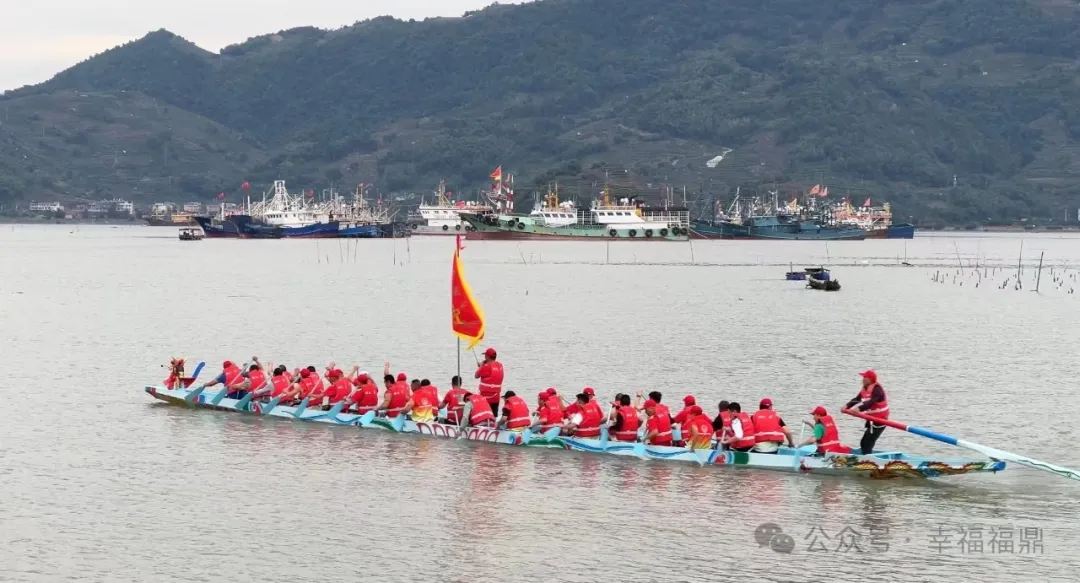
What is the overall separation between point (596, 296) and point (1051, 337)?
133 ft

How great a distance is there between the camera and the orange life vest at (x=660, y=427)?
138 feet

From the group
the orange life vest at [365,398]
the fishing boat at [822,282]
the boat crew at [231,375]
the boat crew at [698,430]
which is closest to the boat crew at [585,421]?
the boat crew at [698,430]

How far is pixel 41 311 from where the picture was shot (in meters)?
100

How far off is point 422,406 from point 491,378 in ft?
7.69

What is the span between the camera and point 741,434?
4106 cm

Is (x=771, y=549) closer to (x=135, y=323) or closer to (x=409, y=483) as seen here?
(x=409, y=483)

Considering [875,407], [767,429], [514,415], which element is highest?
[875,407]

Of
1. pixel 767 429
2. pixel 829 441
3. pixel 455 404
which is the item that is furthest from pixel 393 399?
pixel 829 441

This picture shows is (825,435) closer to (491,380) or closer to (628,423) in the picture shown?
(628,423)

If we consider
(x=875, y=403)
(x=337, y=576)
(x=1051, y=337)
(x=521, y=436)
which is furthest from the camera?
(x=1051, y=337)

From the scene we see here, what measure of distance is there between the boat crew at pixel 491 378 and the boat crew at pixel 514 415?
1.34m

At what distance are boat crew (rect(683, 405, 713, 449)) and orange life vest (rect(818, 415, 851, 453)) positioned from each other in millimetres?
3125

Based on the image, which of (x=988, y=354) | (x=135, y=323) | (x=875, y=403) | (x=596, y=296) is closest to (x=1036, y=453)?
(x=875, y=403)

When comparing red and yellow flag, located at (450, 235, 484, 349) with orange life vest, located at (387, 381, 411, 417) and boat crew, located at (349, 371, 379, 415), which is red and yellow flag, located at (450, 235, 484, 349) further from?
boat crew, located at (349, 371, 379, 415)
